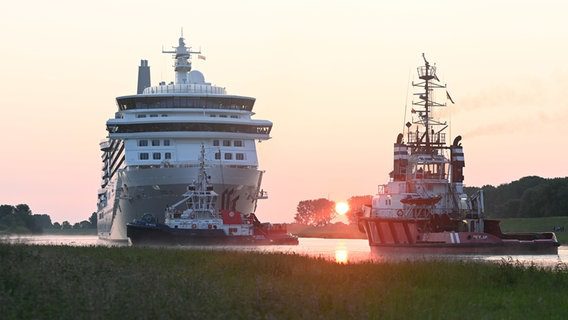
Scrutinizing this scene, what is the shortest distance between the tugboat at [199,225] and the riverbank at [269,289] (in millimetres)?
48315

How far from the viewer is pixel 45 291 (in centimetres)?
2327

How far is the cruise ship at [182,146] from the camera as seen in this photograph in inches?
3873

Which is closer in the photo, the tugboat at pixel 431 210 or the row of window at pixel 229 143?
the tugboat at pixel 431 210

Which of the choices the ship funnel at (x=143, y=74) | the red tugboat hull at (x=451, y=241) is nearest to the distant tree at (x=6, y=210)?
the ship funnel at (x=143, y=74)

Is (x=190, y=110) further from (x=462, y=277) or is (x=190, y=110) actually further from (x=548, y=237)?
(x=462, y=277)

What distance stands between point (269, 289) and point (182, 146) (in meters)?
77.9

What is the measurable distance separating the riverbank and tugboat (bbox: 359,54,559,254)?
37831 mm

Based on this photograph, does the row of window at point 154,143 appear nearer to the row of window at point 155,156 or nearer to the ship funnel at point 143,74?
the row of window at point 155,156

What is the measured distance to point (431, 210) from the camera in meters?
79.4

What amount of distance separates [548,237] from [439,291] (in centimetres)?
5134

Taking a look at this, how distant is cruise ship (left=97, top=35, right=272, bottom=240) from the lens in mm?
98375

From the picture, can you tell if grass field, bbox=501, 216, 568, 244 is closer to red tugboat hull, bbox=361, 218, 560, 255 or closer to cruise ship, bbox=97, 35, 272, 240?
cruise ship, bbox=97, 35, 272, 240

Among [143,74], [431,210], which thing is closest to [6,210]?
[143,74]

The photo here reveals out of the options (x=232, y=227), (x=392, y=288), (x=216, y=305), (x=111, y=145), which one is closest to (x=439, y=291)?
(x=392, y=288)
